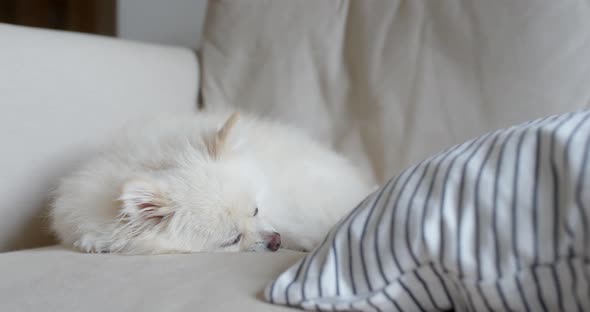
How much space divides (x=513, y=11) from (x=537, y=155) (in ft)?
2.78

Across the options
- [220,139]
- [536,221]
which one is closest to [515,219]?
[536,221]

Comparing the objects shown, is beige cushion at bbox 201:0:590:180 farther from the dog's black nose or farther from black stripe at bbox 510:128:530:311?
black stripe at bbox 510:128:530:311

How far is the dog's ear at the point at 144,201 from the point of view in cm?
121

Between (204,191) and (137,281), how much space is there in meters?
0.34

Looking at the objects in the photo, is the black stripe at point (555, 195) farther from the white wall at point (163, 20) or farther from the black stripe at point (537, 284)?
the white wall at point (163, 20)

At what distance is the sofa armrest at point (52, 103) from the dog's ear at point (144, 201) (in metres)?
0.45

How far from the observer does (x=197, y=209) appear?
1296 mm

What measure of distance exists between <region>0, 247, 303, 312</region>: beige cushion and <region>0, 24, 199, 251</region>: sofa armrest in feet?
1.04

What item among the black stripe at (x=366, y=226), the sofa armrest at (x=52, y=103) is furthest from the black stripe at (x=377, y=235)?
the sofa armrest at (x=52, y=103)

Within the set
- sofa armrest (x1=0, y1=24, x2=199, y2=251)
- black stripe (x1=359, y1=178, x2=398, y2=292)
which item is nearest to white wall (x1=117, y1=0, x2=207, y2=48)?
sofa armrest (x1=0, y1=24, x2=199, y2=251)

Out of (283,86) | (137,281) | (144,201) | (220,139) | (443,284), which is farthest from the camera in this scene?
(283,86)

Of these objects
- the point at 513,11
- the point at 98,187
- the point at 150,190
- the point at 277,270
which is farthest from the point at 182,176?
the point at 513,11

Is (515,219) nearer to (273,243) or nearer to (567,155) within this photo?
(567,155)

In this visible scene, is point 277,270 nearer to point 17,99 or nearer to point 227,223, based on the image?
point 227,223
